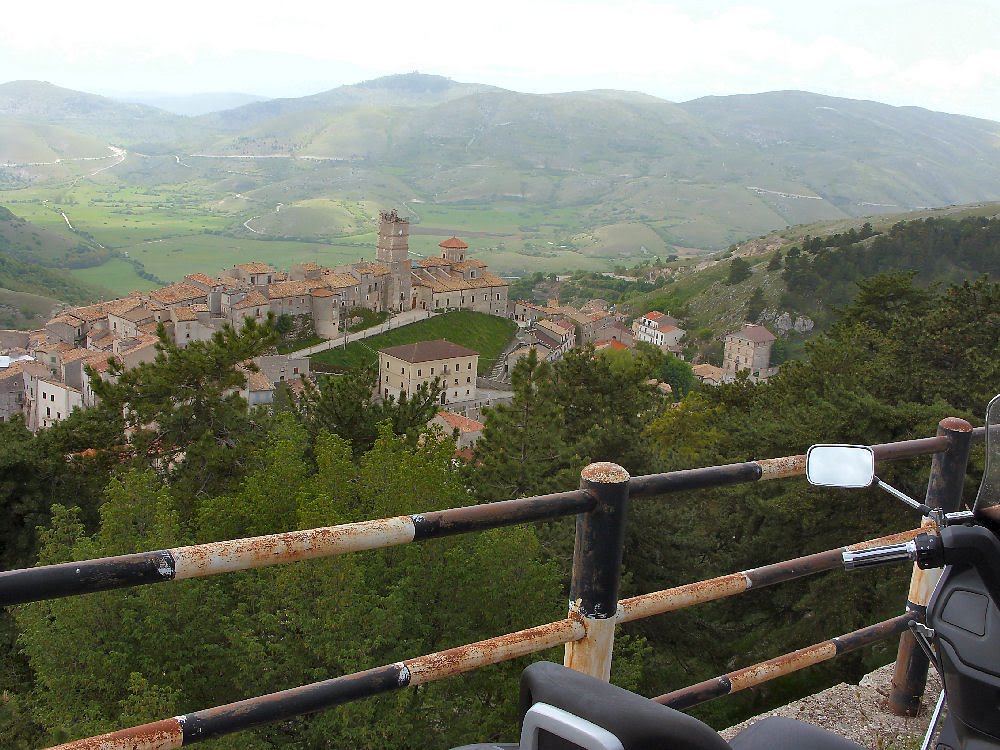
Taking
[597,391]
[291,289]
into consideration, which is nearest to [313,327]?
[291,289]

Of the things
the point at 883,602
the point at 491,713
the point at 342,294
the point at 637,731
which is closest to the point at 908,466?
the point at 883,602

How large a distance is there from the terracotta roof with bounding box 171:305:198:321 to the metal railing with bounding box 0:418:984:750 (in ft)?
210

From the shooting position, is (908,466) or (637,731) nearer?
(637,731)

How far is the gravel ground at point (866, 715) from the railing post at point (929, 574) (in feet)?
0.26

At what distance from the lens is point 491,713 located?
7.79 meters

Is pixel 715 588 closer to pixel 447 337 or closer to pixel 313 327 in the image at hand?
pixel 313 327

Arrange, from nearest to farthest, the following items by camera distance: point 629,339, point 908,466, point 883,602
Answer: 1. point 883,602
2. point 908,466
3. point 629,339

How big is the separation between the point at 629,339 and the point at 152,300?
44.2 m

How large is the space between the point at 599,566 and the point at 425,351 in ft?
173

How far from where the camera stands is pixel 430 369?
54.3m

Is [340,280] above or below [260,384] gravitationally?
above

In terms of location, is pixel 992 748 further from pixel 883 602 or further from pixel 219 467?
pixel 219 467

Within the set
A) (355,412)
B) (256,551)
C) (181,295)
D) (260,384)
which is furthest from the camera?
(181,295)

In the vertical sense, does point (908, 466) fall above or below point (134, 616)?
above
